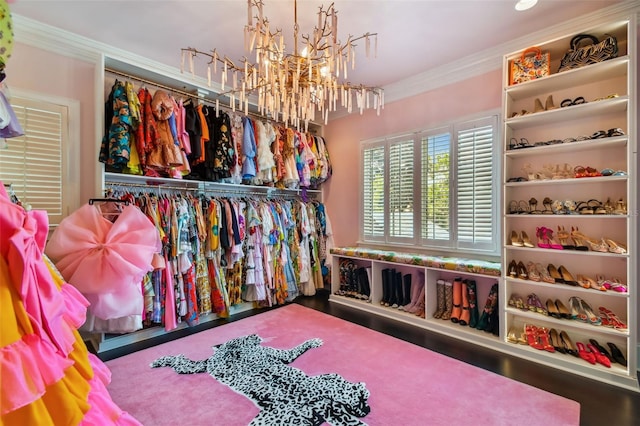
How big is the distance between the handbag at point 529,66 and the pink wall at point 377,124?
0.33 metres

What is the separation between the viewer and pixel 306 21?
2.33 meters

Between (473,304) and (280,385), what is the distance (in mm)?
2018

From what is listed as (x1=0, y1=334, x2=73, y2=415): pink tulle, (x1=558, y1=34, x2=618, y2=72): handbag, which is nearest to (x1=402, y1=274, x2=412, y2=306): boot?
(x1=558, y1=34, x2=618, y2=72): handbag

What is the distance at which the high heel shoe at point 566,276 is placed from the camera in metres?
2.33

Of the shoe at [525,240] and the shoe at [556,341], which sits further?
the shoe at [525,240]

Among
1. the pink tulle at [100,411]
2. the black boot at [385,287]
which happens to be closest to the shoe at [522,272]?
the black boot at [385,287]

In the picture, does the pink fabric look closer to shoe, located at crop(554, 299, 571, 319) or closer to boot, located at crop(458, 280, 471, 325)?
boot, located at crop(458, 280, 471, 325)

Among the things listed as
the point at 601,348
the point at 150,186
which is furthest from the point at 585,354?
the point at 150,186

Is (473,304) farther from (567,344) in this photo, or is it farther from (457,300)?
(567,344)

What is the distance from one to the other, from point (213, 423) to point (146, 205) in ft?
6.48

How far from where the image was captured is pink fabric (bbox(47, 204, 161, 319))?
6.86 ft

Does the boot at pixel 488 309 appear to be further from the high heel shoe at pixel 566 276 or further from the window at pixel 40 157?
the window at pixel 40 157

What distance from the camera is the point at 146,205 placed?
2764 millimetres

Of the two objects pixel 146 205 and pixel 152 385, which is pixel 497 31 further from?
pixel 152 385
